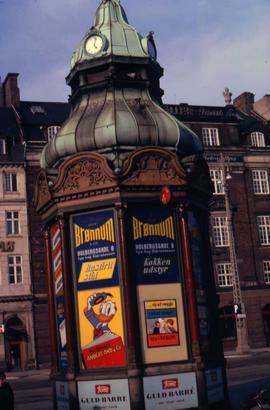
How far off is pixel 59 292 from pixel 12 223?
123 feet

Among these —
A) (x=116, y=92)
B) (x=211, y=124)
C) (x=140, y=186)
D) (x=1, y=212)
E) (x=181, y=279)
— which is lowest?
(x=181, y=279)

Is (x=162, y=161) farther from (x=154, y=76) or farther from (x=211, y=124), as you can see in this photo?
(x=211, y=124)

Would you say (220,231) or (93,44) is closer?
(93,44)

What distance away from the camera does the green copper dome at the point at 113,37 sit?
18234 millimetres

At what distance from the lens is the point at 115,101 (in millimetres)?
17922

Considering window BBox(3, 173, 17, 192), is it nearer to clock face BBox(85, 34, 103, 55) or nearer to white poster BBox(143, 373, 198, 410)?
clock face BBox(85, 34, 103, 55)

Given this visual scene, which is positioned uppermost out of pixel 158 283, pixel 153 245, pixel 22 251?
pixel 22 251

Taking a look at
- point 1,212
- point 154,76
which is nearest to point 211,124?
point 1,212

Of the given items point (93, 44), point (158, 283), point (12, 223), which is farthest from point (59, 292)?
point (12, 223)

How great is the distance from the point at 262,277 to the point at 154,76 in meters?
43.2

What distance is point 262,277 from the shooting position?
59375 millimetres

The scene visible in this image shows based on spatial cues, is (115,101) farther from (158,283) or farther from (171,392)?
(171,392)

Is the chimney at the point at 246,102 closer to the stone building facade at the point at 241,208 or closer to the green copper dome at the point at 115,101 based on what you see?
the stone building facade at the point at 241,208

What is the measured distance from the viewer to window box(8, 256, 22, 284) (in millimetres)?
53125
